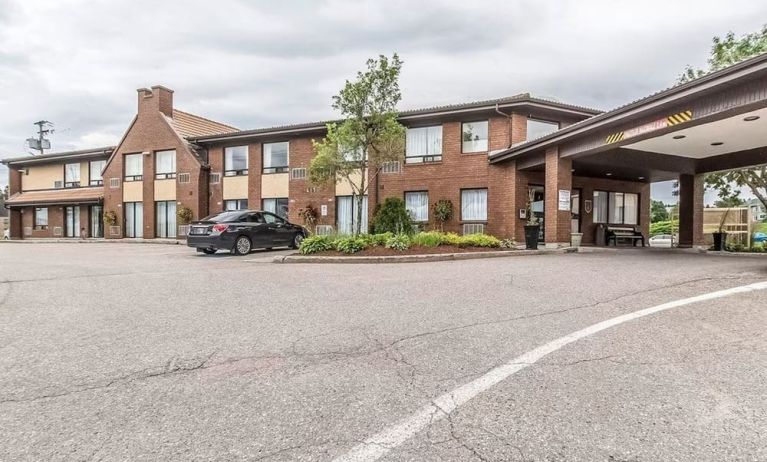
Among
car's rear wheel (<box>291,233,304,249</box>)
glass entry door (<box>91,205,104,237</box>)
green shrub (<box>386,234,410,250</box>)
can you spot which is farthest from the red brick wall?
green shrub (<box>386,234,410,250</box>)

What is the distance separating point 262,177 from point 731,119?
63.7ft

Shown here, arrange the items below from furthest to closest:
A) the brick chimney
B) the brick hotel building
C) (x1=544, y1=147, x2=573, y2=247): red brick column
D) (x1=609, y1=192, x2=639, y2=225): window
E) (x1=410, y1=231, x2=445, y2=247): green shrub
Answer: the brick chimney, (x1=609, y1=192, x2=639, y2=225): window, (x1=544, y1=147, x2=573, y2=247): red brick column, (x1=410, y1=231, x2=445, y2=247): green shrub, the brick hotel building

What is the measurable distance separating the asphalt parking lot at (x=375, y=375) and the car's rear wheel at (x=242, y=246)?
7.87 meters

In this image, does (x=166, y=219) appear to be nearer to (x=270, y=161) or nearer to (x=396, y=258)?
(x=270, y=161)

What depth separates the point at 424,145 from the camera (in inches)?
789

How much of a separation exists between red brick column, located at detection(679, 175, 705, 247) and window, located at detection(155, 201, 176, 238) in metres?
25.1

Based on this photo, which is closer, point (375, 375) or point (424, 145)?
point (375, 375)

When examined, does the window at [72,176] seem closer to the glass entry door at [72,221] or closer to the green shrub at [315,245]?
the glass entry door at [72,221]

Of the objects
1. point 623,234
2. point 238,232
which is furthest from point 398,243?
point 623,234

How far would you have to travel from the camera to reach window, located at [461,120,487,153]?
18953 millimetres

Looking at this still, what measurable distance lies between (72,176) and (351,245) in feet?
91.0

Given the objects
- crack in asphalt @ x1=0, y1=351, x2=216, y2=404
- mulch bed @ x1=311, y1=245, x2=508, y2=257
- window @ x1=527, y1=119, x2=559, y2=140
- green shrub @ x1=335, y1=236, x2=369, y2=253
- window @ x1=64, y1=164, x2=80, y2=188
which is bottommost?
crack in asphalt @ x1=0, y1=351, x2=216, y2=404

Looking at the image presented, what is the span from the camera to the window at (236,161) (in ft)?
79.6

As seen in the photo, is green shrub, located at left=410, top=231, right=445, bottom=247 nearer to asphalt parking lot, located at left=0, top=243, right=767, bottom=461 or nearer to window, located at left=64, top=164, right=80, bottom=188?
asphalt parking lot, located at left=0, top=243, right=767, bottom=461
